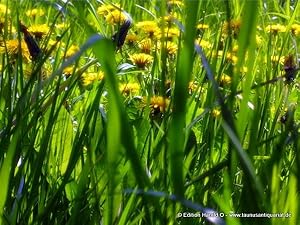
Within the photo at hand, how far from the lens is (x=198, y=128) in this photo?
126 cm

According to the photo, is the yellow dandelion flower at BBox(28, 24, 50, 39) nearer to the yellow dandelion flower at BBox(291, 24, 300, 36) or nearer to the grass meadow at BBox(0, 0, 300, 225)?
the grass meadow at BBox(0, 0, 300, 225)

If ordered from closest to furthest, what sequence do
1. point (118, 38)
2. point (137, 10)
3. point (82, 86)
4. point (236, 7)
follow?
1. point (118, 38)
2. point (82, 86)
3. point (236, 7)
4. point (137, 10)

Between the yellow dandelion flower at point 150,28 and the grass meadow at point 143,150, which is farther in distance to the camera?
the yellow dandelion flower at point 150,28

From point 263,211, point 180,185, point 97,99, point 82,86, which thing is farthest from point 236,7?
point 180,185

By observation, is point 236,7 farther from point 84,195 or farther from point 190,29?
point 190,29

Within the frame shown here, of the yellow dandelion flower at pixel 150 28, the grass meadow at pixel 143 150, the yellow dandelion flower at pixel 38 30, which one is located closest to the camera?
the grass meadow at pixel 143 150

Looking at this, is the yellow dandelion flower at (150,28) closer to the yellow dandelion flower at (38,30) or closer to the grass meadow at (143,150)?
the grass meadow at (143,150)

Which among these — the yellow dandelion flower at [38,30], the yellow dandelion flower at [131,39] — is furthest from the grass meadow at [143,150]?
the yellow dandelion flower at [131,39]

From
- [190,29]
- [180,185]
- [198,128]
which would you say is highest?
[190,29]

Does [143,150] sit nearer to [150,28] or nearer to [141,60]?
[141,60]

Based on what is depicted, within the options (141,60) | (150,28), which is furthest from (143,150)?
(150,28)

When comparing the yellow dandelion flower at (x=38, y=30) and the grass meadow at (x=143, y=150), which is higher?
the yellow dandelion flower at (x=38, y=30)

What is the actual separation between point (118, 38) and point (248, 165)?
582mm

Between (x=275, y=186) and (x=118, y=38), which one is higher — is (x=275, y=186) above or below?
below
